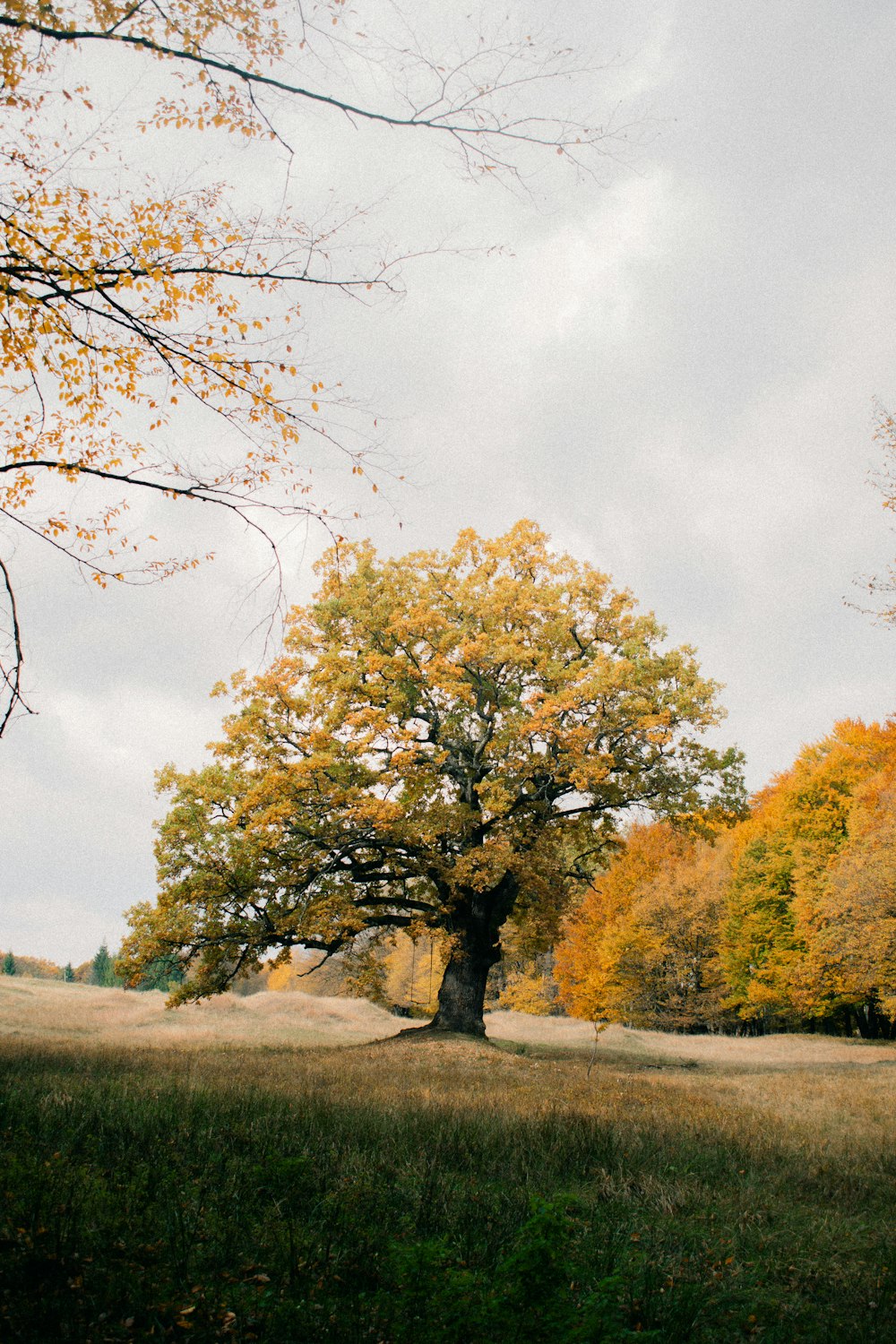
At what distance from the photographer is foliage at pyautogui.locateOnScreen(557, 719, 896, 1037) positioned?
28781 mm

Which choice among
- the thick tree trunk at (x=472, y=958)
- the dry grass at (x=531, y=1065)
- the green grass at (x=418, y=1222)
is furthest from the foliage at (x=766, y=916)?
the green grass at (x=418, y=1222)

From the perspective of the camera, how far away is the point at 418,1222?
4.66 metres

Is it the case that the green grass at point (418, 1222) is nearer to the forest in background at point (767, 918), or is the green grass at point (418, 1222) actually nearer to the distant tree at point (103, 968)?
the forest in background at point (767, 918)

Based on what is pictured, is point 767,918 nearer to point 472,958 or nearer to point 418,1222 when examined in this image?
point 472,958

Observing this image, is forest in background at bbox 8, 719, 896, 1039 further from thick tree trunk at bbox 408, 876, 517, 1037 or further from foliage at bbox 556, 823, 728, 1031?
thick tree trunk at bbox 408, 876, 517, 1037

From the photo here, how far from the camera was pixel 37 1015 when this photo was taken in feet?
85.9

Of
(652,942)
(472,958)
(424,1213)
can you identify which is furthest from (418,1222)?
(652,942)

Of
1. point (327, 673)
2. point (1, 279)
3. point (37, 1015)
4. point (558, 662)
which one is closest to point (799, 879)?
point (558, 662)

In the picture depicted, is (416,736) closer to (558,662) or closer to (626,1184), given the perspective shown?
(558,662)

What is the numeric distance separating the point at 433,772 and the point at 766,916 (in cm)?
2519

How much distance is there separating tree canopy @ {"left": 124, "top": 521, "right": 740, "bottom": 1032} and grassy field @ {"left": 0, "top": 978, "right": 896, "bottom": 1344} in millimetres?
7383

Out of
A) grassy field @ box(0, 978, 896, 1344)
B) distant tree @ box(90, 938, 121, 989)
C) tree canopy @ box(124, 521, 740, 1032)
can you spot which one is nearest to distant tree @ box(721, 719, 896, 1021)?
tree canopy @ box(124, 521, 740, 1032)

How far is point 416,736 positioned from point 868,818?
67.0 ft

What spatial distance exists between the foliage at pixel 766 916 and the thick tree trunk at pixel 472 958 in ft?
36.2
